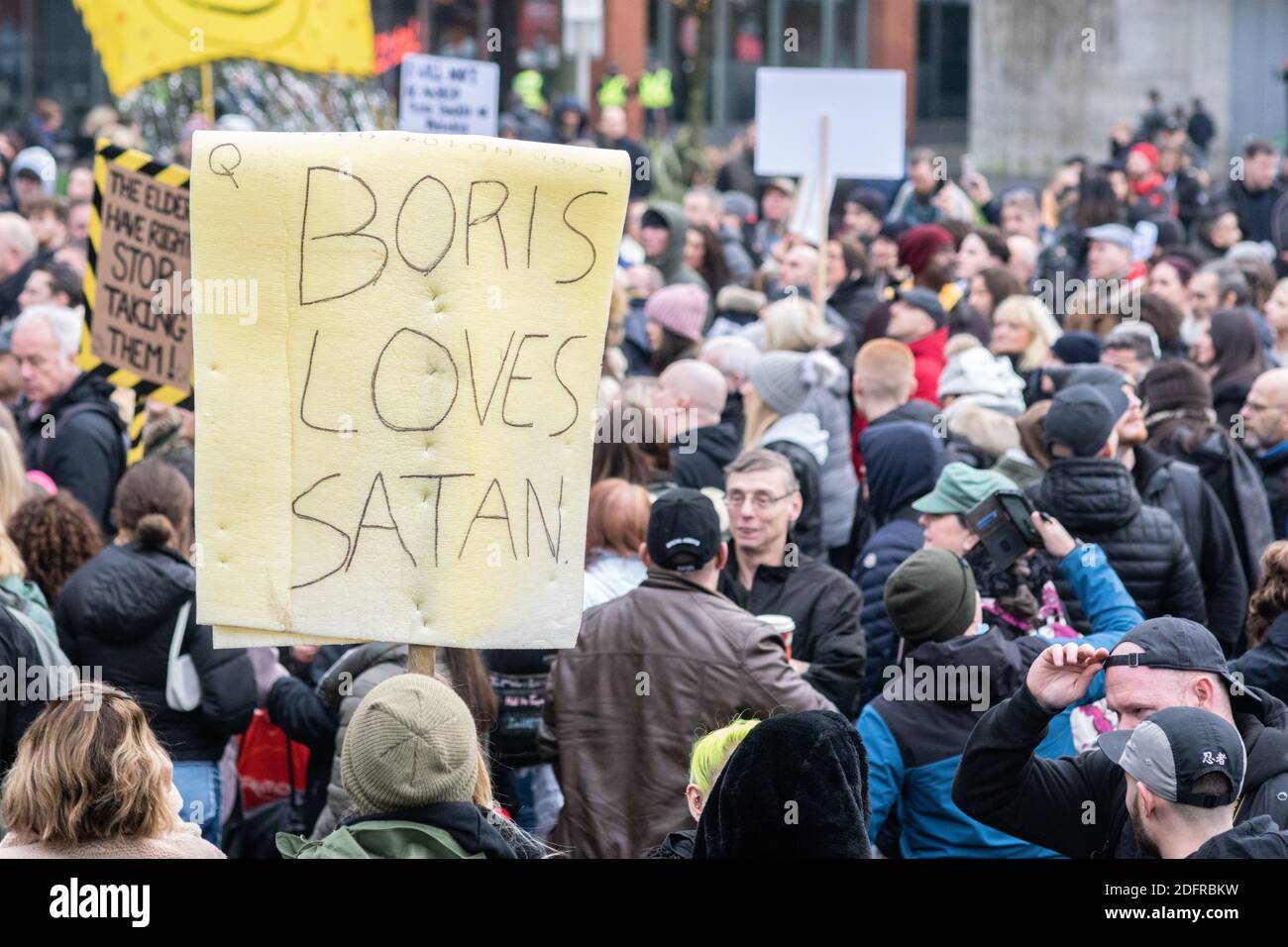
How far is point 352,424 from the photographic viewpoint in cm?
344

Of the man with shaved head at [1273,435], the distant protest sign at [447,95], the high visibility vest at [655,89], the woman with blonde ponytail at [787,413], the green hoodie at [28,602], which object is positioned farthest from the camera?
the high visibility vest at [655,89]

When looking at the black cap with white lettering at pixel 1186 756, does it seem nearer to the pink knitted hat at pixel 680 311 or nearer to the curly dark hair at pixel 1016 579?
the curly dark hair at pixel 1016 579

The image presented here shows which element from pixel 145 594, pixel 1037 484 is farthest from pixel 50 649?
pixel 1037 484

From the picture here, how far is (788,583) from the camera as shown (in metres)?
5.15

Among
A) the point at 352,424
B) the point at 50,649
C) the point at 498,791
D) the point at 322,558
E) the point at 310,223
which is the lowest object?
the point at 498,791

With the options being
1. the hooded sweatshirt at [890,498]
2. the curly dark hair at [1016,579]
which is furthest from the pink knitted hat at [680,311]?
the curly dark hair at [1016,579]

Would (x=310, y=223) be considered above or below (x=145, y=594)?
above

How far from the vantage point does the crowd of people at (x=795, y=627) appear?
10.2 feet

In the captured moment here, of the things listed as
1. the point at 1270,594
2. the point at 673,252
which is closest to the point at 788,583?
the point at 1270,594

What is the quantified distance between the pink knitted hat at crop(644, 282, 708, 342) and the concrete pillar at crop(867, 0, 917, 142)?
25.7 metres

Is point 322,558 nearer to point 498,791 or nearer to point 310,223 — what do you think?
point 310,223

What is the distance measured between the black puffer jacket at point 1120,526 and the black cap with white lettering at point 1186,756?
2.14 m
